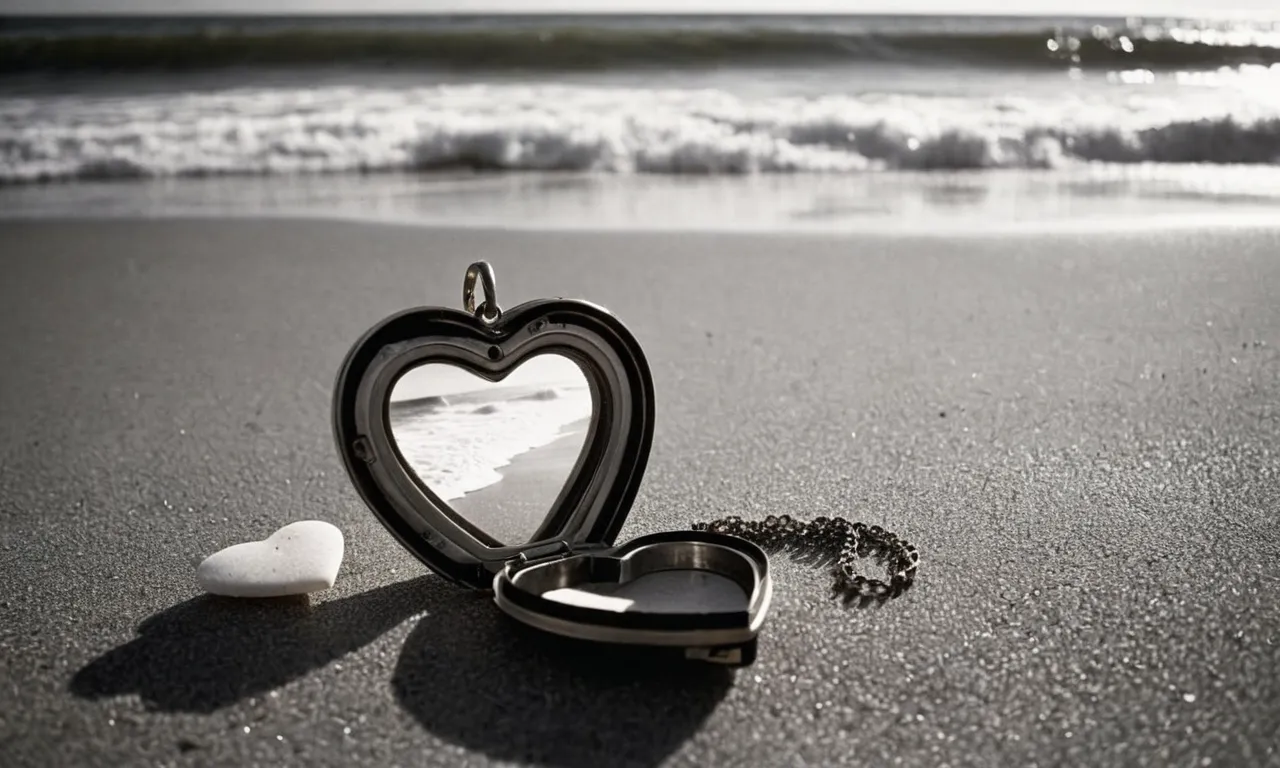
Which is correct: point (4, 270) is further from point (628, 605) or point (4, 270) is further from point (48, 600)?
point (628, 605)

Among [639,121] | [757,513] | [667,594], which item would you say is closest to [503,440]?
[667,594]

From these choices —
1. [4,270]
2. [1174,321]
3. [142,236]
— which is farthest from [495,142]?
[1174,321]

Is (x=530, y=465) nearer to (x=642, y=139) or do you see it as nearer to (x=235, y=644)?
(x=235, y=644)

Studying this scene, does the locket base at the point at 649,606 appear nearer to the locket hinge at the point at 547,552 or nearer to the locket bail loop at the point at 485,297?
the locket hinge at the point at 547,552

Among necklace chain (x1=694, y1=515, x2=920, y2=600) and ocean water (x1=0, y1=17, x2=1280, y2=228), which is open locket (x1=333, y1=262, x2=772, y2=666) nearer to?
necklace chain (x1=694, y1=515, x2=920, y2=600)

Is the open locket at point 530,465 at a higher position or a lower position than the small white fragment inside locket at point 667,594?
higher

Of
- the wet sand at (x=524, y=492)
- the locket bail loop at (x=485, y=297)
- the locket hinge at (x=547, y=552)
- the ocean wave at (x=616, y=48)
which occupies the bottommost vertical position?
the locket hinge at (x=547, y=552)

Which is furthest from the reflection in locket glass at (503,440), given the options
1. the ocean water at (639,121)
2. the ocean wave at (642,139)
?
the ocean wave at (642,139)
